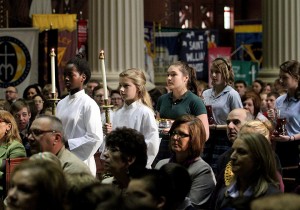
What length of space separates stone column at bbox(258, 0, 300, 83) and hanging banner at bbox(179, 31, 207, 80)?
3.25 metres

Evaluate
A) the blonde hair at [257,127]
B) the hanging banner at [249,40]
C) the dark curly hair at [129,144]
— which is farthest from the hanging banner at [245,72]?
the dark curly hair at [129,144]

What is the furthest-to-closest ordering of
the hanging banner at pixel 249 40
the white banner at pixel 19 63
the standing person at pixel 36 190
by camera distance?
the hanging banner at pixel 249 40
the white banner at pixel 19 63
the standing person at pixel 36 190

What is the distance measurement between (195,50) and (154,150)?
1443cm

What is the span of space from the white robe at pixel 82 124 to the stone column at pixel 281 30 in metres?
10.9

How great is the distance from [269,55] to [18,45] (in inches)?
212

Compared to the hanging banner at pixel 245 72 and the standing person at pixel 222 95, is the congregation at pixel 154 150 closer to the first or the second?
the standing person at pixel 222 95

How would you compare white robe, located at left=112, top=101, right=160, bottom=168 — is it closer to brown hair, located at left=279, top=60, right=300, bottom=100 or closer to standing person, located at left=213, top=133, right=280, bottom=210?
brown hair, located at left=279, top=60, right=300, bottom=100

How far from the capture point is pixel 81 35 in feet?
68.1

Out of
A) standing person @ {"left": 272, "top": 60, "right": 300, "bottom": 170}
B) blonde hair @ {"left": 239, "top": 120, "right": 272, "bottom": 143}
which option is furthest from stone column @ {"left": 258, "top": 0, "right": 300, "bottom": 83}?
blonde hair @ {"left": 239, "top": 120, "right": 272, "bottom": 143}

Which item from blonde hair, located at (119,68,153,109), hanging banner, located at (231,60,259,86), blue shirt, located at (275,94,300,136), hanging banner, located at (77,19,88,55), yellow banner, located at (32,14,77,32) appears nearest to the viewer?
blonde hair, located at (119,68,153,109)

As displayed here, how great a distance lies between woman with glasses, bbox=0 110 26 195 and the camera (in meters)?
10.5

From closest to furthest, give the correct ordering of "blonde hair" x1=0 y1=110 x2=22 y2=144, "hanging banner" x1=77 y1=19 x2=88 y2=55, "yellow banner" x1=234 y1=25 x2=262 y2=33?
"blonde hair" x1=0 y1=110 x2=22 y2=144 < "hanging banner" x1=77 y1=19 x2=88 y2=55 < "yellow banner" x1=234 y1=25 x2=262 y2=33

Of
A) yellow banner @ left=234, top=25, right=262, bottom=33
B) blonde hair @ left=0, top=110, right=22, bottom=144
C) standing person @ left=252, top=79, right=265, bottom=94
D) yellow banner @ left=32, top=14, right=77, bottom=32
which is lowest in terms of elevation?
standing person @ left=252, top=79, right=265, bottom=94

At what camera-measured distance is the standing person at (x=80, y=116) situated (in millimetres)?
10117
